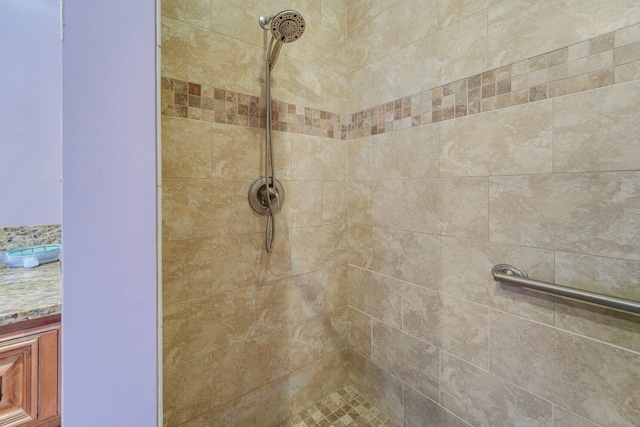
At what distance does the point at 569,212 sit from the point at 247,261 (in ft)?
3.79

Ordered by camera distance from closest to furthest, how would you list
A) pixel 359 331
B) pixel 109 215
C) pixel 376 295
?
1. pixel 109 215
2. pixel 376 295
3. pixel 359 331

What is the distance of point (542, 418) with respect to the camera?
829 millimetres

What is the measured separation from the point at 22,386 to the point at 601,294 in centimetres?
176

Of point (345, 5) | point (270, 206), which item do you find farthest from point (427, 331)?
point (345, 5)

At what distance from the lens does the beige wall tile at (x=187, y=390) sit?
99 centimetres

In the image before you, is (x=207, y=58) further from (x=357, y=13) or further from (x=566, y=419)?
(x=566, y=419)

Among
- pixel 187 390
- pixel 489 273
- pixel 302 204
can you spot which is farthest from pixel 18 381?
pixel 489 273

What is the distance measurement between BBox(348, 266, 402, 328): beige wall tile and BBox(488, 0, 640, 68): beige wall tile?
3.24 ft

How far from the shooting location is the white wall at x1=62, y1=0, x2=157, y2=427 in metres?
0.39

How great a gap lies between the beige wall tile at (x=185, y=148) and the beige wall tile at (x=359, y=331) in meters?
1.05

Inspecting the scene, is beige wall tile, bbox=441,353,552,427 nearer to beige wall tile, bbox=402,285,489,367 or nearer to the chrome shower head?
beige wall tile, bbox=402,285,489,367

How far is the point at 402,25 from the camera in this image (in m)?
1.18

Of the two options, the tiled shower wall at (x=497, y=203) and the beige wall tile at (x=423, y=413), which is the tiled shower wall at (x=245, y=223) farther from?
the beige wall tile at (x=423, y=413)

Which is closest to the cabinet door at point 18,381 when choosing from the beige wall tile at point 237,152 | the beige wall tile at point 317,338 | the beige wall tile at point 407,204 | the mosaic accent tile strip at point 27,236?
the mosaic accent tile strip at point 27,236
